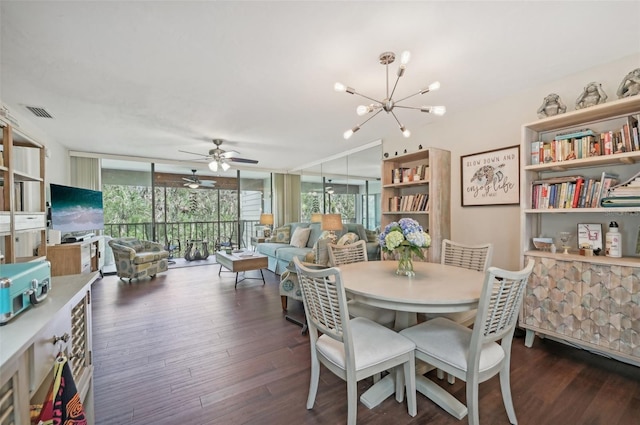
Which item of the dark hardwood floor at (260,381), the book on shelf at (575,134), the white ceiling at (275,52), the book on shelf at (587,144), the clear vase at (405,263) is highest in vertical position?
the white ceiling at (275,52)

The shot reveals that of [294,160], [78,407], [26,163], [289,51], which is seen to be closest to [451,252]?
[289,51]

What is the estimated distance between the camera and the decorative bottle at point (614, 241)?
6.68ft

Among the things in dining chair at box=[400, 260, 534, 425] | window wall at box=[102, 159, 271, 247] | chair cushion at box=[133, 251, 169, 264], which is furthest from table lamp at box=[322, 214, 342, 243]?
window wall at box=[102, 159, 271, 247]

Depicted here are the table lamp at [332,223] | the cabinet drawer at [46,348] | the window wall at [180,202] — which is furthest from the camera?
the window wall at [180,202]

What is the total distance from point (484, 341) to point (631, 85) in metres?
2.22

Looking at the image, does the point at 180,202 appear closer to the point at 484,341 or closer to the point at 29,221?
the point at 29,221

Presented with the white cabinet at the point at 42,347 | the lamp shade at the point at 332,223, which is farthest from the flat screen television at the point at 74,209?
the lamp shade at the point at 332,223

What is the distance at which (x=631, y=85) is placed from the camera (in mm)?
1939

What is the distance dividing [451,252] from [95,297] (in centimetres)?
474

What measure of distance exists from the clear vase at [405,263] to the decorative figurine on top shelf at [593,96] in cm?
192

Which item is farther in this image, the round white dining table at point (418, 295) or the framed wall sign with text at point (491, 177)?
the framed wall sign with text at point (491, 177)

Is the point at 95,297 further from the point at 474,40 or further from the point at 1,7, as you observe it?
the point at 474,40

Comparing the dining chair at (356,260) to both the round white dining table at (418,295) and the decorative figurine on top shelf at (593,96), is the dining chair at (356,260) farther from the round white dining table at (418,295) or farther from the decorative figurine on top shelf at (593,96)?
the decorative figurine on top shelf at (593,96)

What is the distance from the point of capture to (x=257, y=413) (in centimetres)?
161
